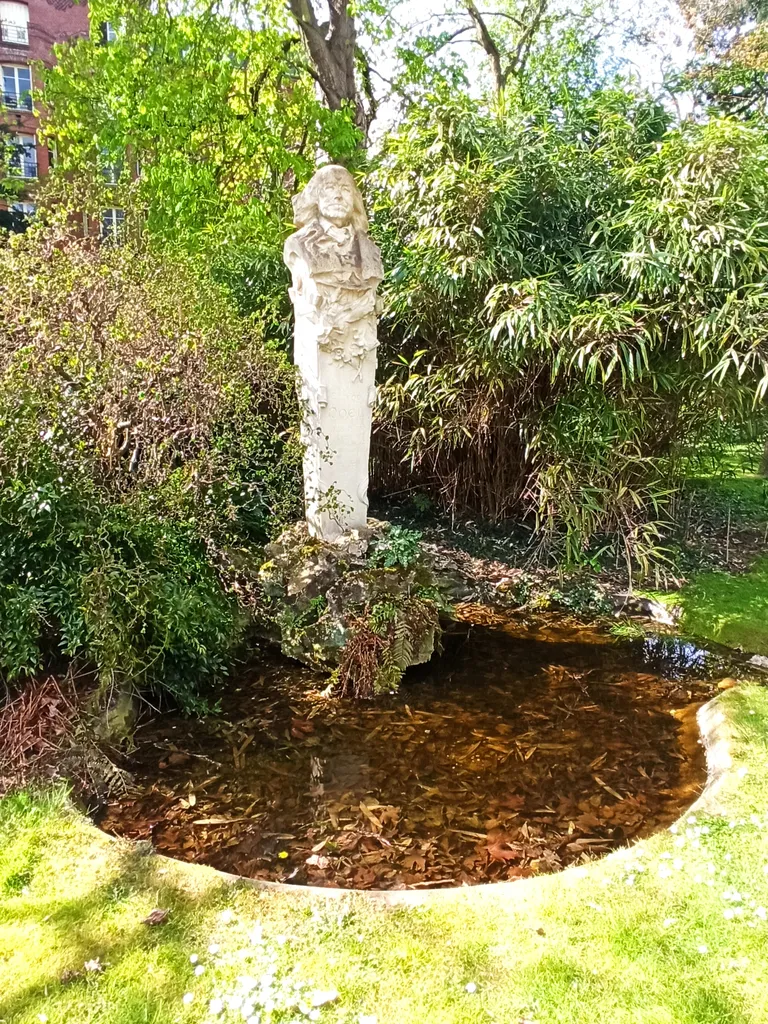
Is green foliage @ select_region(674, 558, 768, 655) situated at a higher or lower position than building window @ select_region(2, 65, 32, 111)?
lower

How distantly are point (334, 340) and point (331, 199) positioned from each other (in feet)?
2.29

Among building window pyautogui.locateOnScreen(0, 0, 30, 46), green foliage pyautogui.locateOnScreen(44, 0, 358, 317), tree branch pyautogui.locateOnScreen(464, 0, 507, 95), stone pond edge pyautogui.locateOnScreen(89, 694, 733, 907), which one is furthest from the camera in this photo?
building window pyautogui.locateOnScreen(0, 0, 30, 46)

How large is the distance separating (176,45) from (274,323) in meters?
3.26

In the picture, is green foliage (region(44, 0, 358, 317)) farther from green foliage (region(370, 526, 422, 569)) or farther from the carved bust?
green foliage (region(370, 526, 422, 569))

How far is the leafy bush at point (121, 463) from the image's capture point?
9.16ft

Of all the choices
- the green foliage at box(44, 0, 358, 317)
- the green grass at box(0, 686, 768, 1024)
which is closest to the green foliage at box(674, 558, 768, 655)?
the green grass at box(0, 686, 768, 1024)

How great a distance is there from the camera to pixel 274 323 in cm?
→ 513

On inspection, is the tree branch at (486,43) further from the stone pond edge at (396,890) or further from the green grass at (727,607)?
the stone pond edge at (396,890)

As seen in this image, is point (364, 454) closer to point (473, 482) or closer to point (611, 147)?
point (473, 482)

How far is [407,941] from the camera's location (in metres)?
1.83

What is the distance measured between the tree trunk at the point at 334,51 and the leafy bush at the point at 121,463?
15.6 feet

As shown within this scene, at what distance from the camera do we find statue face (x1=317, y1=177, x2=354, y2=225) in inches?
141

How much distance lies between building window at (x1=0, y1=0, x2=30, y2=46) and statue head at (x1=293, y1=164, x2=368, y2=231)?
1655 cm

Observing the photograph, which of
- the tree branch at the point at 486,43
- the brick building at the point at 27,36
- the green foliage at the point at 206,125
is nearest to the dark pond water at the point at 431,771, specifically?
the green foliage at the point at 206,125
